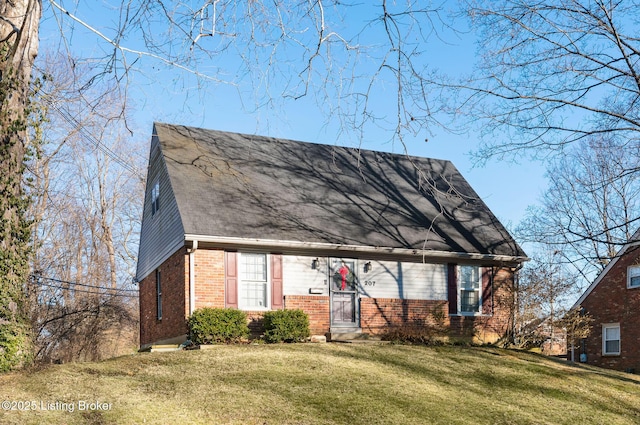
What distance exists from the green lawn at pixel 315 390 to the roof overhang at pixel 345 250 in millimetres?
2971

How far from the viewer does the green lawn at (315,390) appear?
33.9ft

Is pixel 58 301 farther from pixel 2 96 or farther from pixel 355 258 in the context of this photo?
pixel 2 96

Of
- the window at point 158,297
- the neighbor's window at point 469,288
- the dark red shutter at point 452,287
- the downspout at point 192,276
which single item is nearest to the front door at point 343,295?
the dark red shutter at point 452,287

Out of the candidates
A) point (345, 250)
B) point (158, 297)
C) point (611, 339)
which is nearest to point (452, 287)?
point (345, 250)

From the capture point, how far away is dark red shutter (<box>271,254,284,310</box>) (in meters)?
19.0

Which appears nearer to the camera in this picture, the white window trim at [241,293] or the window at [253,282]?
the white window trim at [241,293]

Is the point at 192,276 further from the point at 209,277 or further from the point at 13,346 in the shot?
the point at 13,346

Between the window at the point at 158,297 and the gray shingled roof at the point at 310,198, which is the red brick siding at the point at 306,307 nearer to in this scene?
the window at the point at 158,297

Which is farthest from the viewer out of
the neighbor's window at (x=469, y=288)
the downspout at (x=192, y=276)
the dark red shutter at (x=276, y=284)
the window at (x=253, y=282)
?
the neighbor's window at (x=469, y=288)

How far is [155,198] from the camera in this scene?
2205 centimetres

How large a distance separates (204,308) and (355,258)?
515 cm

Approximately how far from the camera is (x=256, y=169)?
22.0 metres

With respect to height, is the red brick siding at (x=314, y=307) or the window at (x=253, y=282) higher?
the window at (x=253, y=282)

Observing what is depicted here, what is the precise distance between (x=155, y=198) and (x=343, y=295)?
268 inches
